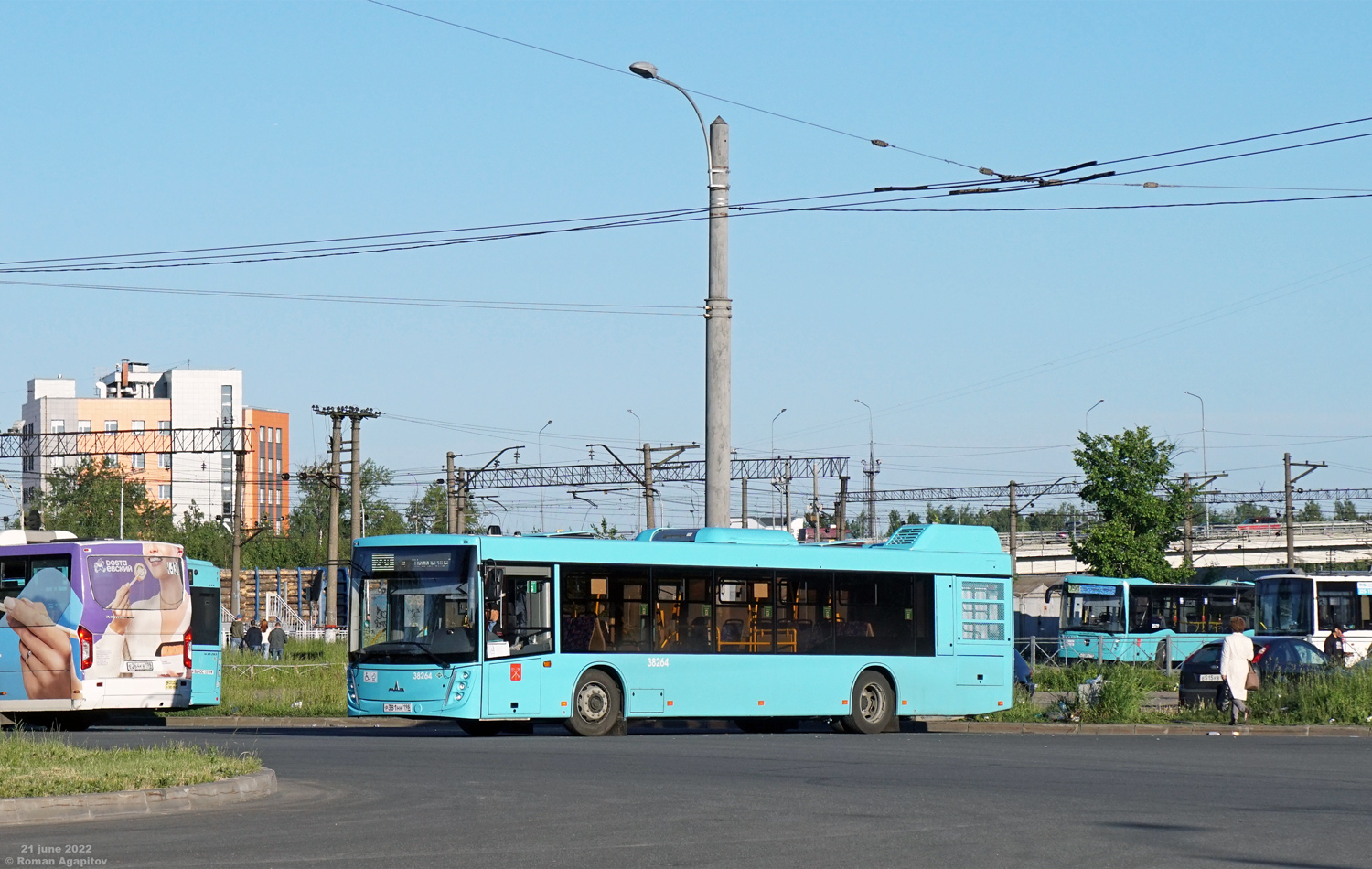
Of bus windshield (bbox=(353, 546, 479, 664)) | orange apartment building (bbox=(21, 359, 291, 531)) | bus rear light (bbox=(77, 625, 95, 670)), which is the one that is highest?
orange apartment building (bbox=(21, 359, 291, 531))

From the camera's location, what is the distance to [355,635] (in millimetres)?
21328

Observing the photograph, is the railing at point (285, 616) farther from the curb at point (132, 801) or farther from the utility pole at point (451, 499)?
the curb at point (132, 801)

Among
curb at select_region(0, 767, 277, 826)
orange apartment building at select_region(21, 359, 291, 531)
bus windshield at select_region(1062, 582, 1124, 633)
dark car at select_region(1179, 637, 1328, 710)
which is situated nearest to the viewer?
curb at select_region(0, 767, 277, 826)

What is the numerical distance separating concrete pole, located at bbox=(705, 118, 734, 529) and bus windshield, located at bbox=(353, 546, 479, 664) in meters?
3.49

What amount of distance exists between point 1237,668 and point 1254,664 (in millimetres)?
4706

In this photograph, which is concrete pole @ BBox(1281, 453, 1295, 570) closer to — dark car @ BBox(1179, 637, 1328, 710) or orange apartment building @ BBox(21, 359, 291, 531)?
dark car @ BBox(1179, 637, 1328, 710)

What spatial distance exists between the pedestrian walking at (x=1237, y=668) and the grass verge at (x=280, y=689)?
13.0m

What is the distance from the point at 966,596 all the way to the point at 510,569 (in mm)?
7459

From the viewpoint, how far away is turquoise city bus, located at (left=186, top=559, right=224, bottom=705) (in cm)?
2975

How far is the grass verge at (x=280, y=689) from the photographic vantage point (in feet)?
95.9

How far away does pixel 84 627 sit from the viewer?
24.8 m

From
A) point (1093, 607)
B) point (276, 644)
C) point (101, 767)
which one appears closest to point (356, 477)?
point (276, 644)

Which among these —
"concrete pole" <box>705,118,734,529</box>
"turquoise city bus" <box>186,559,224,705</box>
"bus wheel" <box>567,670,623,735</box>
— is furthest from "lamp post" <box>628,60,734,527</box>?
"turquoise city bus" <box>186,559,224,705</box>

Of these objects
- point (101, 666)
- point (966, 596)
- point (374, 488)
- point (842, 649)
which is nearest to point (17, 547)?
point (101, 666)
